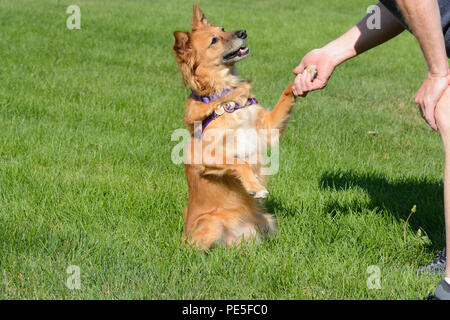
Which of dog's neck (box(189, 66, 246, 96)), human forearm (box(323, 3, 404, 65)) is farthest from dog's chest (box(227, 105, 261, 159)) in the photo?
human forearm (box(323, 3, 404, 65))

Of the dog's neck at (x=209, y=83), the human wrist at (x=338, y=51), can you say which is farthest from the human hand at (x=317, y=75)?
Result: the dog's neck at (x=209, y=83)

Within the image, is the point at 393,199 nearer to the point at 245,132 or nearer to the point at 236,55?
the point at 245,132

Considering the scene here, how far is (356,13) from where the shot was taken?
18.0 metres

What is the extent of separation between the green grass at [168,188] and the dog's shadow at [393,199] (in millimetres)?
16

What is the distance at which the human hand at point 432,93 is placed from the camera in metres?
2.38

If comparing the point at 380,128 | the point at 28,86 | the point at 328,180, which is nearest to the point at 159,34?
the point at 28,86

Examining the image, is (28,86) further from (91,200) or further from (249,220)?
(249,220)

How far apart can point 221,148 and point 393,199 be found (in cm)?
148

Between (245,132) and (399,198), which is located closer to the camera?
(245,132)

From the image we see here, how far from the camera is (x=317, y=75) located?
10.3 feet

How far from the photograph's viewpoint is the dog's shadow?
139 inches

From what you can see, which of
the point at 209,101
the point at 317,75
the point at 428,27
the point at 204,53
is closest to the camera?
the point at 428,27

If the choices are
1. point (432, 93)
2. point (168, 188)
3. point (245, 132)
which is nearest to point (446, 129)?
point (432, 93)

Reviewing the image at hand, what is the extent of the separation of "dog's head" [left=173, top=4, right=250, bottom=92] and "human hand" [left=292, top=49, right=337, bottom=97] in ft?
2.04
